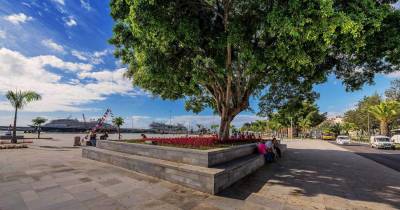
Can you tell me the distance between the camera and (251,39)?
31.8ft

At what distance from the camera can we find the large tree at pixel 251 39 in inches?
265

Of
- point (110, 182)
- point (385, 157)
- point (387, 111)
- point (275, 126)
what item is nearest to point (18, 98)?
point (110, 182)

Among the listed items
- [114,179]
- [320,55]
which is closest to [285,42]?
[320,55]

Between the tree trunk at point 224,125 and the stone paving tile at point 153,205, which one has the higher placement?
the tree trunk at point 224,125

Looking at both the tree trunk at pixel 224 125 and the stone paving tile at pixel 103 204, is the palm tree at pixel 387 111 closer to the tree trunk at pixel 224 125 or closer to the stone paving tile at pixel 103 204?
the tree trunk at pixel 224 125

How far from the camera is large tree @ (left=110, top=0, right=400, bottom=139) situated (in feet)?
22.1

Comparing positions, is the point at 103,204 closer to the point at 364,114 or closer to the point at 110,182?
the point at 110,182

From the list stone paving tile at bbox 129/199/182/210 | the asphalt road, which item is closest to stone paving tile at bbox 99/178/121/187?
stone paving tile at bbox 129/199/182/210

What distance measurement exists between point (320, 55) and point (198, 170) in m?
5.80

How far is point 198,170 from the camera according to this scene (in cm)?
754

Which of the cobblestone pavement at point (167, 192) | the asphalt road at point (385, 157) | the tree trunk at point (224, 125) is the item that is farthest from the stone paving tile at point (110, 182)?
the asphalt road at point (385, 157)

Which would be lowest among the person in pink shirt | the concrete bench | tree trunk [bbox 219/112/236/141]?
the concrete bench

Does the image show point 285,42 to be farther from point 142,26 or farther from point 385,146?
point 385,146

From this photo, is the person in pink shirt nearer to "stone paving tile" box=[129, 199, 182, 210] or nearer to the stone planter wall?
the stone planter wall
